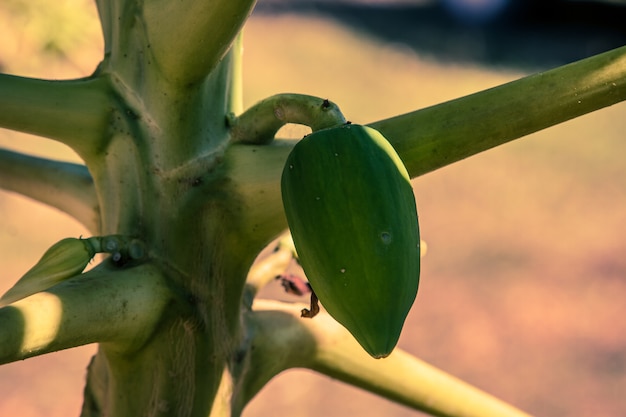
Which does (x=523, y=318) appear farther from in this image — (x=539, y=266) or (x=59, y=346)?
(x=59, y=346)

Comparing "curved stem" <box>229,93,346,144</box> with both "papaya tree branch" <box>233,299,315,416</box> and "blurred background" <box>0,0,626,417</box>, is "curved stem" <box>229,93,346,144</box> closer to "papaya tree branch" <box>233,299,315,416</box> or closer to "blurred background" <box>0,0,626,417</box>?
"papaya tree branch" <box>233,299,315,416</box>

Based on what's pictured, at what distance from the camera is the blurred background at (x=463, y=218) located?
284 cm

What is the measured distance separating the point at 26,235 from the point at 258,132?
9.29 feet

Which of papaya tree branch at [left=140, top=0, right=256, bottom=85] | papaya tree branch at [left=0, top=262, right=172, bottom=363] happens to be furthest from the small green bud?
papaya tree branch at [left=140, top=0, right=256, bottom=85]

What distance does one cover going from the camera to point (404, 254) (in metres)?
0.53

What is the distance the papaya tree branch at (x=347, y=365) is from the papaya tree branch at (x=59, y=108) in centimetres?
21

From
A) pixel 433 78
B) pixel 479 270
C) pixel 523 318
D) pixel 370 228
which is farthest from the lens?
pixel 433 78

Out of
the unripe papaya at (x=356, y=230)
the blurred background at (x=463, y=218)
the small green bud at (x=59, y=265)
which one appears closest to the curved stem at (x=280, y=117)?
the unripe papaya at (x=356, y=230)

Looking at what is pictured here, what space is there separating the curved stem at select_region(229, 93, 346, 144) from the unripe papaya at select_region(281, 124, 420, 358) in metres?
0.03

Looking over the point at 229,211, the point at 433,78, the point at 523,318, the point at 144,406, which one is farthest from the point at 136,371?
the point at 433,78

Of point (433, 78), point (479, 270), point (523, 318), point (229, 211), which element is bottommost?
point (229, 211)

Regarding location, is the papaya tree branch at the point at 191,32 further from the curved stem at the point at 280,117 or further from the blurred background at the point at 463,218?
the blurred background at the point at 463,218

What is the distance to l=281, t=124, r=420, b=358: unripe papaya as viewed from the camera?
521 mm

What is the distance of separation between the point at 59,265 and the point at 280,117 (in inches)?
7.0
